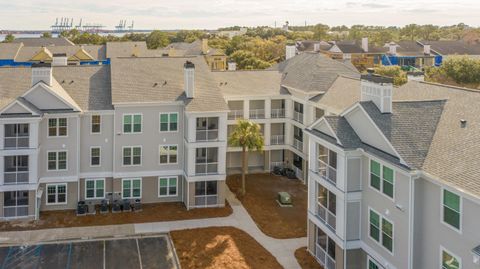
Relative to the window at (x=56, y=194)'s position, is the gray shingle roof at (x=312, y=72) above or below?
above

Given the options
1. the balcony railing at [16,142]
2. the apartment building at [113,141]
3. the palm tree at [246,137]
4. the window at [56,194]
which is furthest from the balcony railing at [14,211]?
the palm tree at [246,137]

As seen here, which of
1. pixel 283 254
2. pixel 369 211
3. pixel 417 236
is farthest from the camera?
pixel 283 254

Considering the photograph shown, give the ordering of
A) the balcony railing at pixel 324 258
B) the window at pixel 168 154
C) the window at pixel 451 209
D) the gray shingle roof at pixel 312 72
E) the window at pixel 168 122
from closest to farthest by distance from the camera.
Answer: the window at pixel 451 209
the balcony railing at pixel 324 258
the window at pixel 168 122
the window at pixel 168 154
the gray shingle roof at pixel 312 72

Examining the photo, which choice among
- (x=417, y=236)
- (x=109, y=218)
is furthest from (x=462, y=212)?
(x=109, y=218)

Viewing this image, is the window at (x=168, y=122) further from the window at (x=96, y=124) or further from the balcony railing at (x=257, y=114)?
the balcony railing at (x=257, y=114)

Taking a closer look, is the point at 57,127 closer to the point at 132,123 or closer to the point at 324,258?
the point at 132,123

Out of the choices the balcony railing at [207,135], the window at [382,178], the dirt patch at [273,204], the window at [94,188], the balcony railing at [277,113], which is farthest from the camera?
the balcony railing at [277,113]

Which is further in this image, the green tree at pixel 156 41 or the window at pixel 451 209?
the green tree at pixel 156 41

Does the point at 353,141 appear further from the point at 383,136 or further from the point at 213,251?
the point at 213,251
